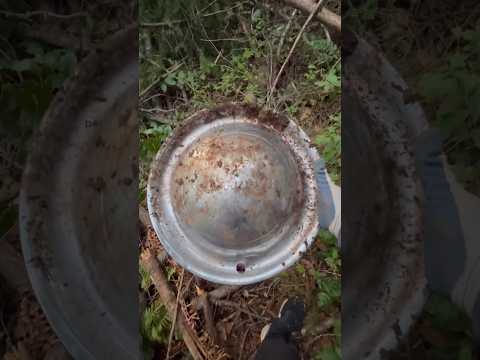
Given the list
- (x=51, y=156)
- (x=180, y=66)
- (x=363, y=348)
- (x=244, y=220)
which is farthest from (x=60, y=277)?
(x=180, y=66)

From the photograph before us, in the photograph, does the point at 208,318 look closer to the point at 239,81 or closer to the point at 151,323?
the point at 151,323

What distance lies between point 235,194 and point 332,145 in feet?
1.47

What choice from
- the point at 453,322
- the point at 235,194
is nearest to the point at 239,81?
the point at 235,194

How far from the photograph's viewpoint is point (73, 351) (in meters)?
0.82

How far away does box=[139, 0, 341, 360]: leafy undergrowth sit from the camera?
47.3 inches

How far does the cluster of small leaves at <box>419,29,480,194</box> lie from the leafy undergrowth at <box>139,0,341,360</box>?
28 centimetres

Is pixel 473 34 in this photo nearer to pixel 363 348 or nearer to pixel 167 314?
pixel 363 348

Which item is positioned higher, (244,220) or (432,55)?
(432,55)

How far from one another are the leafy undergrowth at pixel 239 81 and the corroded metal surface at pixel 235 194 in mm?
183

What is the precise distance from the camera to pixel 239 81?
129 cm

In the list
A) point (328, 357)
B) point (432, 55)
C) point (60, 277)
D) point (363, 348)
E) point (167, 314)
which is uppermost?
point (432, 55)

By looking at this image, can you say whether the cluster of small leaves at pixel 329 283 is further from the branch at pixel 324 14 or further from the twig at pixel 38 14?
the twig at pixel 38 14

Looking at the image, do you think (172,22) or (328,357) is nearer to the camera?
(328,357)

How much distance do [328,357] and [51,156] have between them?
2.69ft
